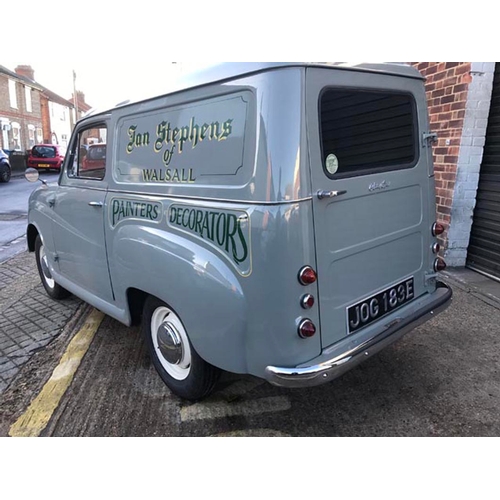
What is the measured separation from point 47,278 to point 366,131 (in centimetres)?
385

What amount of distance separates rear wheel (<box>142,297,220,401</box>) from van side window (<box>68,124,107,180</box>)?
1.21 meters

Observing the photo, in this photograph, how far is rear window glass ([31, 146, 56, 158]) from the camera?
2058 centimetres

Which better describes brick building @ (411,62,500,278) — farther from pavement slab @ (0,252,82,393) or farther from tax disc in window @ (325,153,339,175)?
pavement slab @ (0,252,82,393)

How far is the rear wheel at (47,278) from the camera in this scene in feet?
15.0

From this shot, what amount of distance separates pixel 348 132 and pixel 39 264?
3905mm

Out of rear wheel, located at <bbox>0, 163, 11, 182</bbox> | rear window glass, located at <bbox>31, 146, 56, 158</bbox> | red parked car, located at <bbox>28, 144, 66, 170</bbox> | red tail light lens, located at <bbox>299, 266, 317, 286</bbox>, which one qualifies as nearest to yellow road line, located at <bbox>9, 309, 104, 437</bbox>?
red tail light lens, located at <bbox>299, 266, 317, 286</bbox>

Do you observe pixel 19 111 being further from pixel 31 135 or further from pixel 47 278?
pixel 47 278

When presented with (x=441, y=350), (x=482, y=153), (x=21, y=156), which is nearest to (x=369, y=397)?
(x=441, y=350)

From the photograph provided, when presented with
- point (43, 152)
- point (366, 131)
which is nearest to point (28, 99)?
point (43, 152)

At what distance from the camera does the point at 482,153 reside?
4.96 meters

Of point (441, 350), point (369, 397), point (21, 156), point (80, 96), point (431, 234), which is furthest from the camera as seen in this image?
point (80, 96)

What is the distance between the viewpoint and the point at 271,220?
2.09m

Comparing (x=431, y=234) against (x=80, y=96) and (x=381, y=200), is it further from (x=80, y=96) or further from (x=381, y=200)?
(x=80, y=96)

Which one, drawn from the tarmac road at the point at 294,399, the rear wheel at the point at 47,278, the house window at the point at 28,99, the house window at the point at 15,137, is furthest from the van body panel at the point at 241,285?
the house window at the point at 28,99
